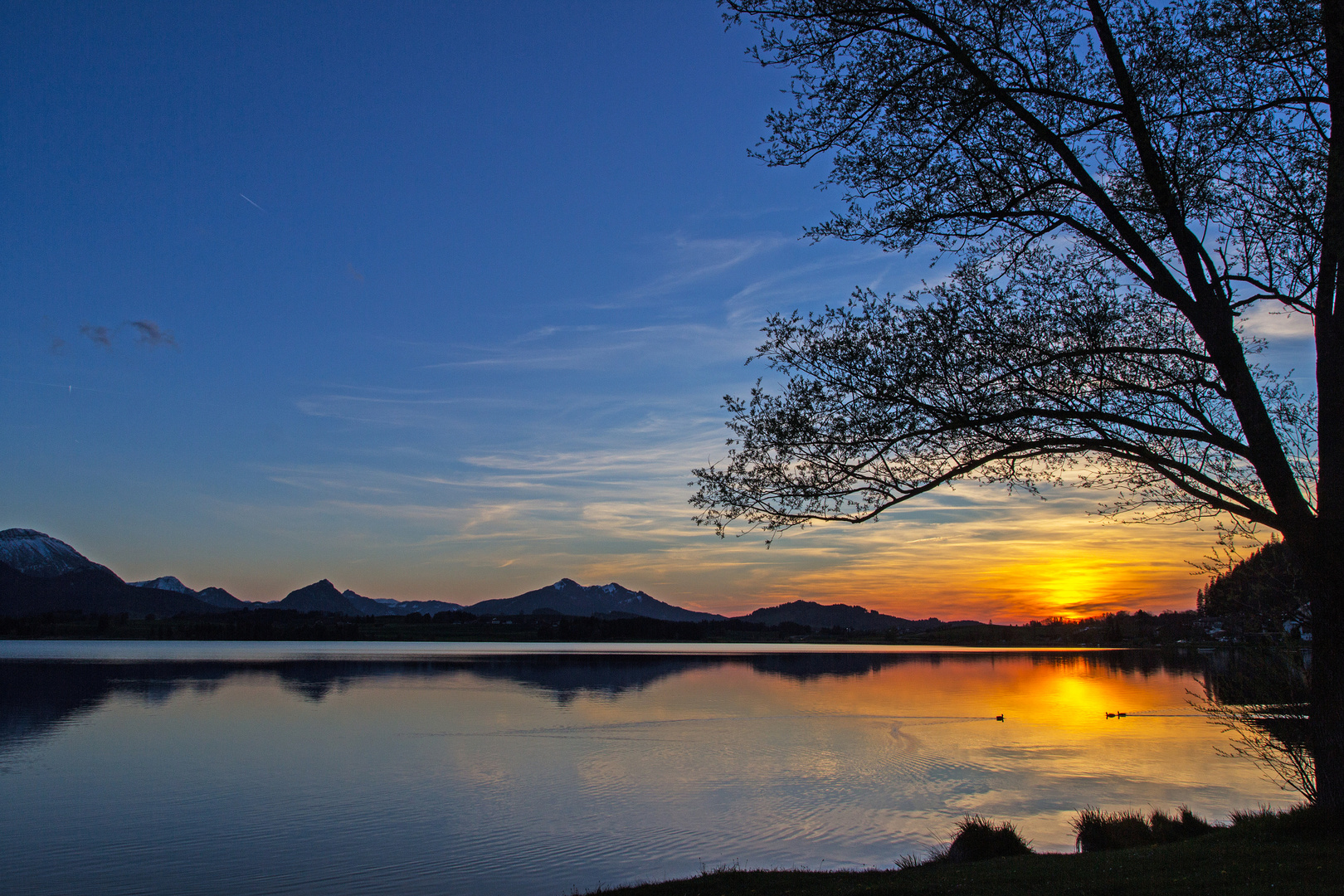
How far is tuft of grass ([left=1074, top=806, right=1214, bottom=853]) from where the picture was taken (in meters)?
17.6

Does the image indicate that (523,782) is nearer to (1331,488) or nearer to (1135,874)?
(1135,874)

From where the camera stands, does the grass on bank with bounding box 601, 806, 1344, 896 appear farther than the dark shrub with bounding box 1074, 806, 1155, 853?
No

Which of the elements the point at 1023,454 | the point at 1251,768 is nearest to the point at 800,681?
the point at 1251,768

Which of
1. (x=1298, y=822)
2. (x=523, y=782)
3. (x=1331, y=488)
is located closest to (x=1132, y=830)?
(x=1298, y=822)

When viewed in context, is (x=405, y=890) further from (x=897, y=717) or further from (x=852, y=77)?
(x=897, y=717)

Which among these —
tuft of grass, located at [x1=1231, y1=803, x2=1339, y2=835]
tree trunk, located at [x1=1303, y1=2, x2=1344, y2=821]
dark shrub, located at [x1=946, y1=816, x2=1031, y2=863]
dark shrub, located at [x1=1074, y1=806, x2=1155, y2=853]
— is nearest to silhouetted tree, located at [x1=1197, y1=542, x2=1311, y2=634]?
tree trunk, located at [x1=1303, y1=2, x2=1344, y2=821]

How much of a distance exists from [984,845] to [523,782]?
16.0 m

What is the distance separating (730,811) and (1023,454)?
1783cm

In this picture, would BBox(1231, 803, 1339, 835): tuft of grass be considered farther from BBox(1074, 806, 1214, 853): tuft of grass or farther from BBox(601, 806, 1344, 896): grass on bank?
BBox(1074, 806, 1214, 853): tuft of grass

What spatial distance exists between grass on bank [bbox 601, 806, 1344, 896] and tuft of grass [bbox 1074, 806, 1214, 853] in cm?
419

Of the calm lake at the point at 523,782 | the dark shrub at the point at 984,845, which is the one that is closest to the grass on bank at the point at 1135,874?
Result: the dark shrub at the point at 984,845

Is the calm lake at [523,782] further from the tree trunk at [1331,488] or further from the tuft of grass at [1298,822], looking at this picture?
the tree trunk at [1331,488]

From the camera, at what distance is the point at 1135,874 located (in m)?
10.1

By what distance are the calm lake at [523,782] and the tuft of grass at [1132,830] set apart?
0.98m
